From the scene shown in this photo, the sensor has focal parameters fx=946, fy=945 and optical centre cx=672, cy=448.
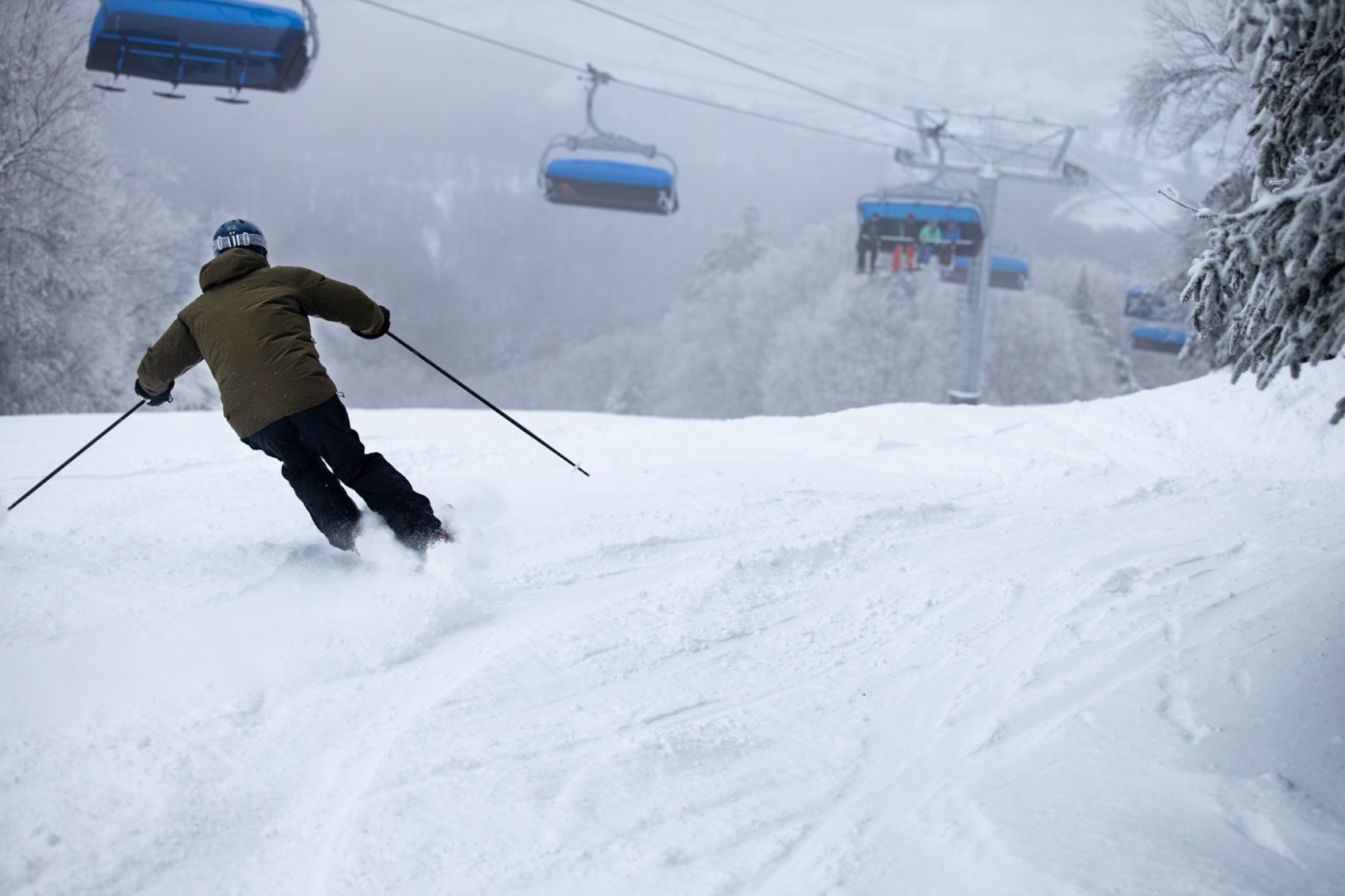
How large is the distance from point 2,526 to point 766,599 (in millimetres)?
2855

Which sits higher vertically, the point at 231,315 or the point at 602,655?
the point at 231,315

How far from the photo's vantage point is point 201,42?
11.8 m

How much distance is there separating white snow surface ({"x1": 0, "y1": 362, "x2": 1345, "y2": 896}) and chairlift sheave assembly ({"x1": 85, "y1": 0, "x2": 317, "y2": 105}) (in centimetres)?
905

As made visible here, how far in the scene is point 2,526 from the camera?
3.54m

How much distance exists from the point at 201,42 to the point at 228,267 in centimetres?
1049

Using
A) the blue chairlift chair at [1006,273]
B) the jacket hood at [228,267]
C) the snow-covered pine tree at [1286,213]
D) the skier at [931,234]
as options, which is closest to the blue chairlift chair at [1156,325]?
the blue chairlift chair at [1006,273]

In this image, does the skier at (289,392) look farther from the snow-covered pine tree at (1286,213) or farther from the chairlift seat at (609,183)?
the chairlift seat at (609,183)

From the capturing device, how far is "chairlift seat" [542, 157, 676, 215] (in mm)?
15852

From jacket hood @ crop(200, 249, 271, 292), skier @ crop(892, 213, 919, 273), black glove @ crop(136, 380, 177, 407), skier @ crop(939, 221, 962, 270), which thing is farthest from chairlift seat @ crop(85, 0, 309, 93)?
skier @ crop(939, 221, 962, 270)

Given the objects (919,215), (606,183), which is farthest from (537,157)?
(606,183)

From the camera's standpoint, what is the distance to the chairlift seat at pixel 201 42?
452 inches

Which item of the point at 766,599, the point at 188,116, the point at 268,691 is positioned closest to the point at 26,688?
the point at 268,691

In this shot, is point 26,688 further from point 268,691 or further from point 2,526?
point 2,526

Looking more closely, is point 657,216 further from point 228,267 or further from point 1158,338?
point 228,267
